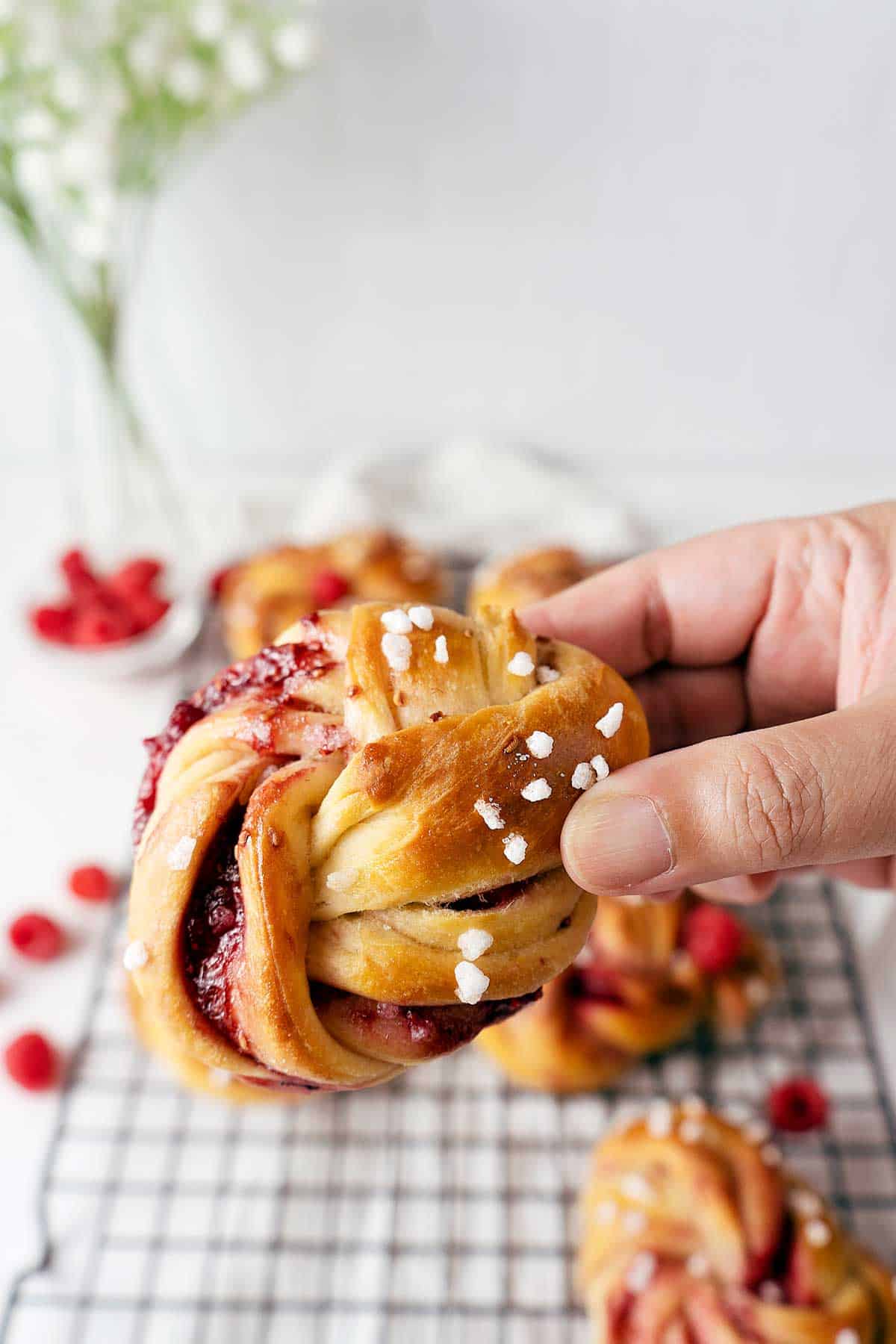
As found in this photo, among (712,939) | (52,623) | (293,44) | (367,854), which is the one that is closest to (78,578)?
(52,623)

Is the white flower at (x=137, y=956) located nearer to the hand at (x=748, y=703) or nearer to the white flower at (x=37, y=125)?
the hand at (x=748, y=703)

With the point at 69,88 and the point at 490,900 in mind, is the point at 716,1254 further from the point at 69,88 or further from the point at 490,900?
the point at 69,88

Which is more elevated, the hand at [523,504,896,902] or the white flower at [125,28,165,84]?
the white flower at [125,28,165,84]

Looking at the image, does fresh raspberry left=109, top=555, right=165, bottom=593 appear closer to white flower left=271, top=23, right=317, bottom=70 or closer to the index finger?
white flower left=271, top=23, right=317, bottom=70

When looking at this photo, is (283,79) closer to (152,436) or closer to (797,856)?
(152,436)

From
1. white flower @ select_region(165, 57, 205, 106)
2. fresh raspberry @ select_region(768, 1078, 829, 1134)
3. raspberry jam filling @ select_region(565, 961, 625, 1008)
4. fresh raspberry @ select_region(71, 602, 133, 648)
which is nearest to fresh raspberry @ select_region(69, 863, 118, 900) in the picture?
fresh raspberry @ select_region(71, 602, 133, 648)

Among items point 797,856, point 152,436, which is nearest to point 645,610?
point 797,856
